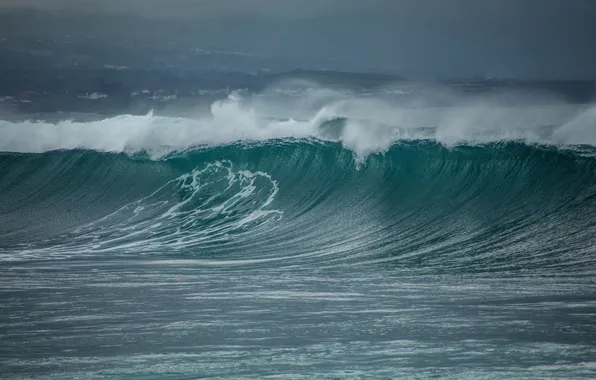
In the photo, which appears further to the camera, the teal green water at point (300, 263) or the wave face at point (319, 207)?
the wave face at point (319, 207)

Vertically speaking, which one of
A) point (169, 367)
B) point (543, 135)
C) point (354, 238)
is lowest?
point (169, 367)

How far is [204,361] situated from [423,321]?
185cm

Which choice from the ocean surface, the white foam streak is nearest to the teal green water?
the ocean surface

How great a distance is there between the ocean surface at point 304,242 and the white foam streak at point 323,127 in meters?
0.05

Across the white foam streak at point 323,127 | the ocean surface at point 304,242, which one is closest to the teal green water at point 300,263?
the ocean surface at point 304,242

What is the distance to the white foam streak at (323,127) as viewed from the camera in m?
13.9

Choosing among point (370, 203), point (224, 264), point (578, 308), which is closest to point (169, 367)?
point (578, 308)

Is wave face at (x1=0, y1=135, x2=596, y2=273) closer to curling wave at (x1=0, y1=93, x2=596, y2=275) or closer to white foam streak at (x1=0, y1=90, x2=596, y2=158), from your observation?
curling wave at (x1=0, y1=93, x2=596, y2=275)

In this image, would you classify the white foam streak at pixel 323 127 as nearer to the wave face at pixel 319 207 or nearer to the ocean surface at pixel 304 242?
the ocean surface at pixel 304 242

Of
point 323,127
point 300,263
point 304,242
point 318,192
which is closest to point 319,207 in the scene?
point 318,192

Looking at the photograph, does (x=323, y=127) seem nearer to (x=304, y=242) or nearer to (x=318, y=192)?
(x=318, y=192)

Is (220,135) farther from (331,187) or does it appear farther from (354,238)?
(354,238)

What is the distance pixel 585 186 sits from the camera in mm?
11789

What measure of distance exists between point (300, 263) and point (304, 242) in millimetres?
1254
